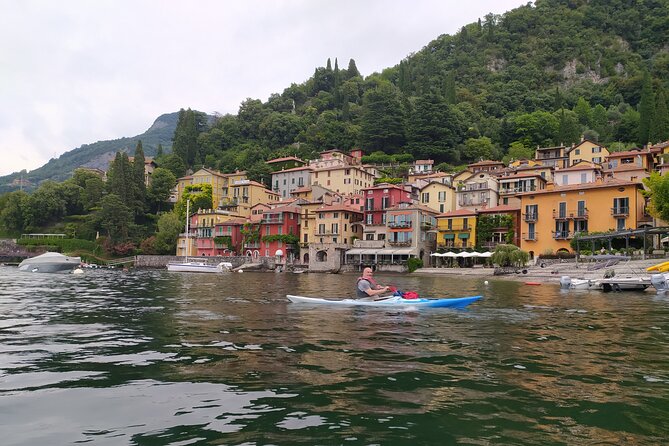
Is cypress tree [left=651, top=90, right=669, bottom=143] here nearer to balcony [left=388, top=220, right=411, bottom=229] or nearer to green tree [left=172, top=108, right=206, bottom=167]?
balcony [left=388, top=220, right=411, bottom=229]

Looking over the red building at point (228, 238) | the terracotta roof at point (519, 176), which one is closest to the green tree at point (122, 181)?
the red building at point (228, 238)

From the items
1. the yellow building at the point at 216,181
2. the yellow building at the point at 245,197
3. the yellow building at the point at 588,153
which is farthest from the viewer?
the yellow building at the point at 216,181

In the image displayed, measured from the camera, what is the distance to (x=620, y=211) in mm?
48031

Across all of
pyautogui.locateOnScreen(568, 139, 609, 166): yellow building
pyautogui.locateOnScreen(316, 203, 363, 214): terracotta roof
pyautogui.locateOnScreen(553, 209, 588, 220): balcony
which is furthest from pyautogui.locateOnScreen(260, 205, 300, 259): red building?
pyautogui.locateOnScreen(568, 139, 609, 166): yellow building

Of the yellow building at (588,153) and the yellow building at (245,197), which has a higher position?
the yellow building at (588,153)

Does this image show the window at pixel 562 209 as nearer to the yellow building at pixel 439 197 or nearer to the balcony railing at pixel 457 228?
the balcony railing at pixel 457 228

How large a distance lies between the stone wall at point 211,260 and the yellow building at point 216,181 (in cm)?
2053

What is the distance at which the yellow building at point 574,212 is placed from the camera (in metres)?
47.8

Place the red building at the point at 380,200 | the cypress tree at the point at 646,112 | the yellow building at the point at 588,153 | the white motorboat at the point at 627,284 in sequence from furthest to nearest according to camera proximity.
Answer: the cypress tree at the point at 646,112 → the yellow building at the point at 588,153 → the red building at the point at 380,200 → the white motorboat at the point at 627,284

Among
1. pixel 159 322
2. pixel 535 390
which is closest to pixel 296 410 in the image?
pixel 535 390

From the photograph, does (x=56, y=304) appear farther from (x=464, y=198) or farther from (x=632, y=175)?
(x=632, y=175)

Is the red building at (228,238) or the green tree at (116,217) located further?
the green tree at (116,217)

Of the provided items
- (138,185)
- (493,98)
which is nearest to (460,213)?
(138,185)

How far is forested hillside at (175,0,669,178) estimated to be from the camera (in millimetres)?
93688
